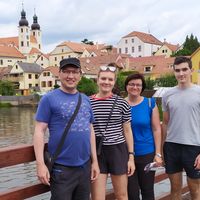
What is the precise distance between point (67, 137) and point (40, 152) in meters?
0.25

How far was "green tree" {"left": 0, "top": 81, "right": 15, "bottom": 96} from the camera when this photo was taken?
71.4 meters

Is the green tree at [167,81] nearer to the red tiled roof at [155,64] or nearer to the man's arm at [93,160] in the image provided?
the red tiled roof at [155,64]

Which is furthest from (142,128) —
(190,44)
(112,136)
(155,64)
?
(190,44)

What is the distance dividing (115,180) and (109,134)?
480 mm

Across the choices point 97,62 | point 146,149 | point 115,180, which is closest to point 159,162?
point 146,149

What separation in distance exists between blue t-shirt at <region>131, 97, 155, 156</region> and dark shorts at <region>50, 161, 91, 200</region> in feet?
2.72

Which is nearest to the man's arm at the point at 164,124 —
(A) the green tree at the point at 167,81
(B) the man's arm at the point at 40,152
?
(B) the man's arm at the point at 40,152

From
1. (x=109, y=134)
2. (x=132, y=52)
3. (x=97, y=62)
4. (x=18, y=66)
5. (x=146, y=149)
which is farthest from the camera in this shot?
(x=132, y=52)

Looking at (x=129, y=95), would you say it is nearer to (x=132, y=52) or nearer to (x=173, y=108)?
(x=173, y=108)

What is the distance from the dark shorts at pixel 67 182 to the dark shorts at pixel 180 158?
51.8 inches

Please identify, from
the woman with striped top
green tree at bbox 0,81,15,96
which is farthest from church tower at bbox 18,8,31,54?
the woman with striped top

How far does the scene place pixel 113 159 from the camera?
3715 mm

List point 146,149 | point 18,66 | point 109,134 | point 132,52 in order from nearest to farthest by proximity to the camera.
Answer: point 109,134 < point 146,149 < point 18,66 < point 132,52

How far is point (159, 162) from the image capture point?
4.03m
